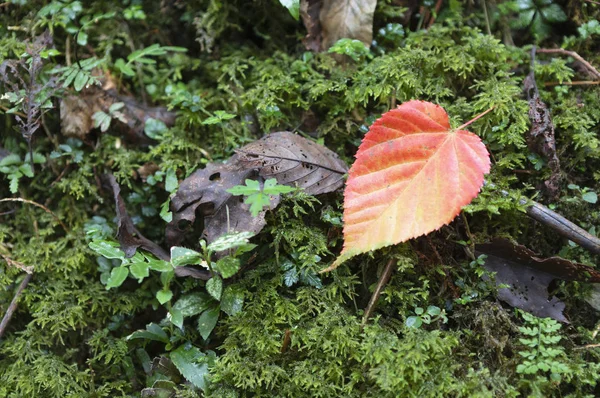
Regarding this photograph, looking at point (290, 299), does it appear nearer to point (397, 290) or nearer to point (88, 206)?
point (397, 290)

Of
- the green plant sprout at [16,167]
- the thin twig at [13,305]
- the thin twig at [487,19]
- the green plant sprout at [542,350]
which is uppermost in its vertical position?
the thin twig at [487,19]

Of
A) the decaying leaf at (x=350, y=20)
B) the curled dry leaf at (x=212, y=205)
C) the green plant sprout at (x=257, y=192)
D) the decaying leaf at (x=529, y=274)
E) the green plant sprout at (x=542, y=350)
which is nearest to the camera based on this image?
the green plant sprout at (x=542, y=350)

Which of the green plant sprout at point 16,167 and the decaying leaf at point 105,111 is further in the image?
the decaying leaf at point 105,111

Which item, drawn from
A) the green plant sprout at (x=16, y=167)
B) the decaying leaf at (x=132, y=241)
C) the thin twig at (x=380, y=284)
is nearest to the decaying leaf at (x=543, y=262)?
the thin twig at (x=380, y=284)

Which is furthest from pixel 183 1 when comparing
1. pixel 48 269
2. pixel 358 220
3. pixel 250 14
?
pixel 358 220

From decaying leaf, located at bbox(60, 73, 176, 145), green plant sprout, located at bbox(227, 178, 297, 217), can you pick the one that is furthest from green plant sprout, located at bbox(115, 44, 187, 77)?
green plant sprout, located at bbox(227, 178, 297, 217)

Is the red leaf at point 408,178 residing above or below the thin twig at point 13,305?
above

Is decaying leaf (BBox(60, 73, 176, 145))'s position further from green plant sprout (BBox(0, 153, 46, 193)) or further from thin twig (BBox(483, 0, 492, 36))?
thin twig (BBox(483, 0, 492, 36))

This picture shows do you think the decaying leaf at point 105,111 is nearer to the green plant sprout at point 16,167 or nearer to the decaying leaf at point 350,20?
the green plant sprout at point 16,167
